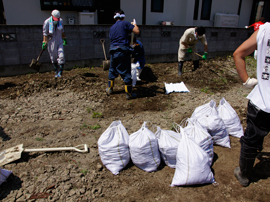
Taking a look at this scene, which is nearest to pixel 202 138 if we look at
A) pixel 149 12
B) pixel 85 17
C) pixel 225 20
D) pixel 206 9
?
pixel 85 17

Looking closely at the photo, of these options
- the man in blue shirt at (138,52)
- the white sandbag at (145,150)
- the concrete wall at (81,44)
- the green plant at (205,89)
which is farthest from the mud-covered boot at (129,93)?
the concrete wall at (81,44)

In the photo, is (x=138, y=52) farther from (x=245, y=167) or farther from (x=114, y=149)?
(x=245, y=167)

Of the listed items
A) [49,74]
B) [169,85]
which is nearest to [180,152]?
Result: [169,85]

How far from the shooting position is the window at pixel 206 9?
450 inches

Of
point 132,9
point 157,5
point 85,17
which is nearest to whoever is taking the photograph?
point 85,17

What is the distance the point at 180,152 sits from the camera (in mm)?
2346

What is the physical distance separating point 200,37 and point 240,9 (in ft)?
28.2

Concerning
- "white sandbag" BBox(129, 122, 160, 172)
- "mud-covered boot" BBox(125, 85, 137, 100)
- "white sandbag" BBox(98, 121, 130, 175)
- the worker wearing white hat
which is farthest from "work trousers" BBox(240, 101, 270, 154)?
the worker wearing white hat

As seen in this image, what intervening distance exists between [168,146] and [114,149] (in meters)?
0.62

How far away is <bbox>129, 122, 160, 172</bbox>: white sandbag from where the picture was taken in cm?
246

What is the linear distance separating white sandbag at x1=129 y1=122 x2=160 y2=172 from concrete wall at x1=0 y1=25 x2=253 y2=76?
4.70m

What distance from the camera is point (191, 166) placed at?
2.27 metres

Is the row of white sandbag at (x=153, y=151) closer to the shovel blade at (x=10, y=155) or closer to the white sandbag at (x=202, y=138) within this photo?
the white sandbag at (x=202, y=138)

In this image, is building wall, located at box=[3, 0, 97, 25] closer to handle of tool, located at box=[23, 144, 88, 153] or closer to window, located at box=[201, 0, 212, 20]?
handle of tool, located at box=[23, 144, 88, 153]
